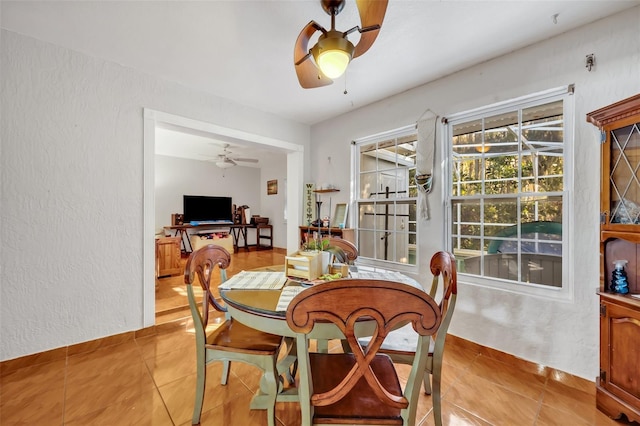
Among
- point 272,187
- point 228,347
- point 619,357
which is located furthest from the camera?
point 272,187

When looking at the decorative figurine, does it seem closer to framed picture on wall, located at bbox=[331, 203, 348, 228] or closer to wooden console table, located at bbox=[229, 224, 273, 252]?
framed picture on wall, located at bbox=[331, 203, 348, 228]

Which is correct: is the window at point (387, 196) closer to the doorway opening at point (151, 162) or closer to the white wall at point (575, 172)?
the white wall at point (575, 172)

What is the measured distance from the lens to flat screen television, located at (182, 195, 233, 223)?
6766mm

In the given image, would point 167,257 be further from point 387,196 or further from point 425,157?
point 425,157

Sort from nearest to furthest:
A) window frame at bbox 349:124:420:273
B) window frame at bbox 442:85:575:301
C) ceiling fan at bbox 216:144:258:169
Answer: window frame at bbox 442:85:575:301, window frame at bbox 349:124:420:273, ceiling fan at bbox 216:144:258:169

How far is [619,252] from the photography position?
168 cm

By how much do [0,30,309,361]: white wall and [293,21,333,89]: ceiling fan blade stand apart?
5.84ft

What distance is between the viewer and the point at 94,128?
2363mm

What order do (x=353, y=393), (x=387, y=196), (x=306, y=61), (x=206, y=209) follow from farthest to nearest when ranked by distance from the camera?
(x=206, y=209), (x=387, y=196), (x=306, y=61), (x=353, y=393)

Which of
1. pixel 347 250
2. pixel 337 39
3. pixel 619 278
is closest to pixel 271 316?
pixel 347 250

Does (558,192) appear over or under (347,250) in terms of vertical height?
over

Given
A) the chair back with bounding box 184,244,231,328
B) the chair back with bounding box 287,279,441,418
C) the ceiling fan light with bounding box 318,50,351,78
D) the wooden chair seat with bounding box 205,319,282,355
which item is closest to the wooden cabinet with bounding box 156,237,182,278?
the chair back with bounding box 184,244,231,328

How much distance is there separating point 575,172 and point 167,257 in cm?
524

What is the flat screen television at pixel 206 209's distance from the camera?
677cm
